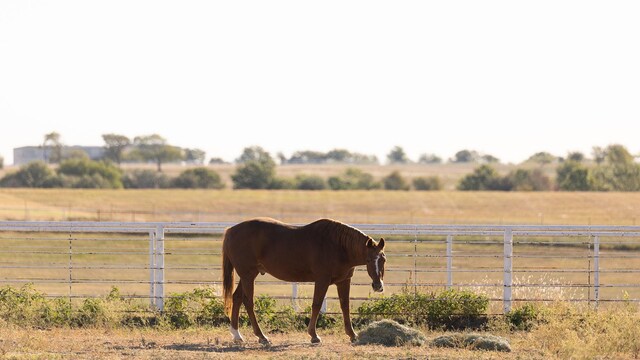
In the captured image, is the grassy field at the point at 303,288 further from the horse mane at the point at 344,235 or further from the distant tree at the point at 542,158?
the distant tree at the point at 542,158

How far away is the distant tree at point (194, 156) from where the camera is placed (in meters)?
157

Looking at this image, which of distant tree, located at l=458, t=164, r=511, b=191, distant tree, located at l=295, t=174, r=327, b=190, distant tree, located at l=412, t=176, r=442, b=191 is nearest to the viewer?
distant tree, located at l=295, t=174, r=327, b=190

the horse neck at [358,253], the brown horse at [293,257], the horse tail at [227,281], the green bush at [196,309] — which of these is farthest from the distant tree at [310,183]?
the horse neck at [358,253]

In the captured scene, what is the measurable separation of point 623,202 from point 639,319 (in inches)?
2409

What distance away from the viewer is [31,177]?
10231 centimetres

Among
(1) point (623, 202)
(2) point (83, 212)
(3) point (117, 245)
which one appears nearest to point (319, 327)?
(3) point (117, 245)

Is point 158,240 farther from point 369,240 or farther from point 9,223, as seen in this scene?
point 369,240

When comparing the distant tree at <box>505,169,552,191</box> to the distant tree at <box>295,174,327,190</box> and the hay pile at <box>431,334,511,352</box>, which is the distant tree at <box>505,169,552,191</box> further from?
the hay pile at <box>431,334,511,352</box>

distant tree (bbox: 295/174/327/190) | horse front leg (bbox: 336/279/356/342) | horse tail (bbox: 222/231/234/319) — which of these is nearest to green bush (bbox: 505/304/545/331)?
horse front leg (bbox: 336/279/356/342)

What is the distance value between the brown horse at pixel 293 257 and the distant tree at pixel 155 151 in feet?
432

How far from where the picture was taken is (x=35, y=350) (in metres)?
12.2

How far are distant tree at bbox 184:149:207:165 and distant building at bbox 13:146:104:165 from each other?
12.7m

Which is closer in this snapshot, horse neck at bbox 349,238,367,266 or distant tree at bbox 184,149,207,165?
horse neck at bbox 349,238,367,266

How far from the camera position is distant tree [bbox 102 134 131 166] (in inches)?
5728
